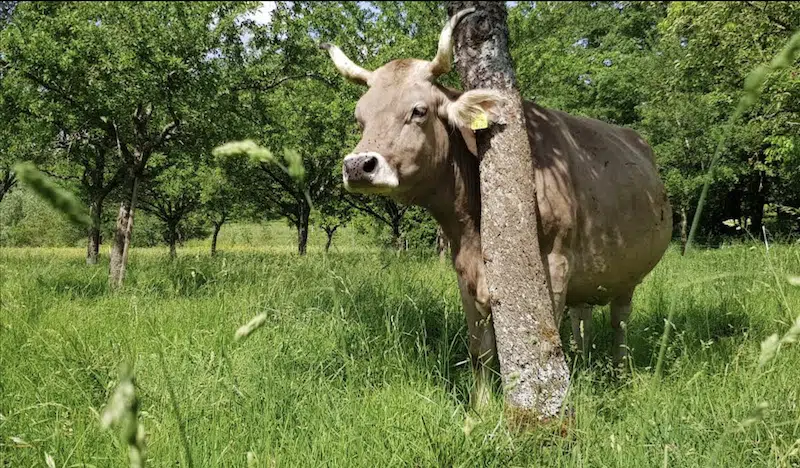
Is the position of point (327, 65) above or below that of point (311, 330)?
above

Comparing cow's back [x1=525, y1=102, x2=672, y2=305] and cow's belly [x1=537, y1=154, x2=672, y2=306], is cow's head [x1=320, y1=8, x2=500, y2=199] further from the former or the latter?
cow's belly [x1=537, y1=154, x2=672, y2=306]

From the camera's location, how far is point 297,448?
90.1 inches

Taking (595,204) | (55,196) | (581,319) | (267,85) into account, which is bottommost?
(581,319)

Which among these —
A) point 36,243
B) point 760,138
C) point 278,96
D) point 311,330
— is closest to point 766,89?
point 760,138

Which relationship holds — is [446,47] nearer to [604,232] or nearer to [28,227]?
[604,232]

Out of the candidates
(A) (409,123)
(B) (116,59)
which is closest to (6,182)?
(B) (116,59)

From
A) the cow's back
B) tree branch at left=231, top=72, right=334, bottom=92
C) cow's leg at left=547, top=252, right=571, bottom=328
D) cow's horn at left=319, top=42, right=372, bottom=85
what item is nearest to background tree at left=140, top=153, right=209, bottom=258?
tree branch at left=231, top=72, right=334, bottom=92

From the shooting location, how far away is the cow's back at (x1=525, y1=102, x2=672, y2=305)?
346 cm

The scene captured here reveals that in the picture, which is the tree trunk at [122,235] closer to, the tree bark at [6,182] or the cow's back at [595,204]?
the cow's back at [595,204]

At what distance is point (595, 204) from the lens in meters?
3.86

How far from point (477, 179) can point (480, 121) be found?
0.81 m

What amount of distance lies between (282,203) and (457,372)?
69.9 ft

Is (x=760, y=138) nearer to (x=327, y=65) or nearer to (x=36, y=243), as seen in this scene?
(x=327, y=65)

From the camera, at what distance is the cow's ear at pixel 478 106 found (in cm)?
284
